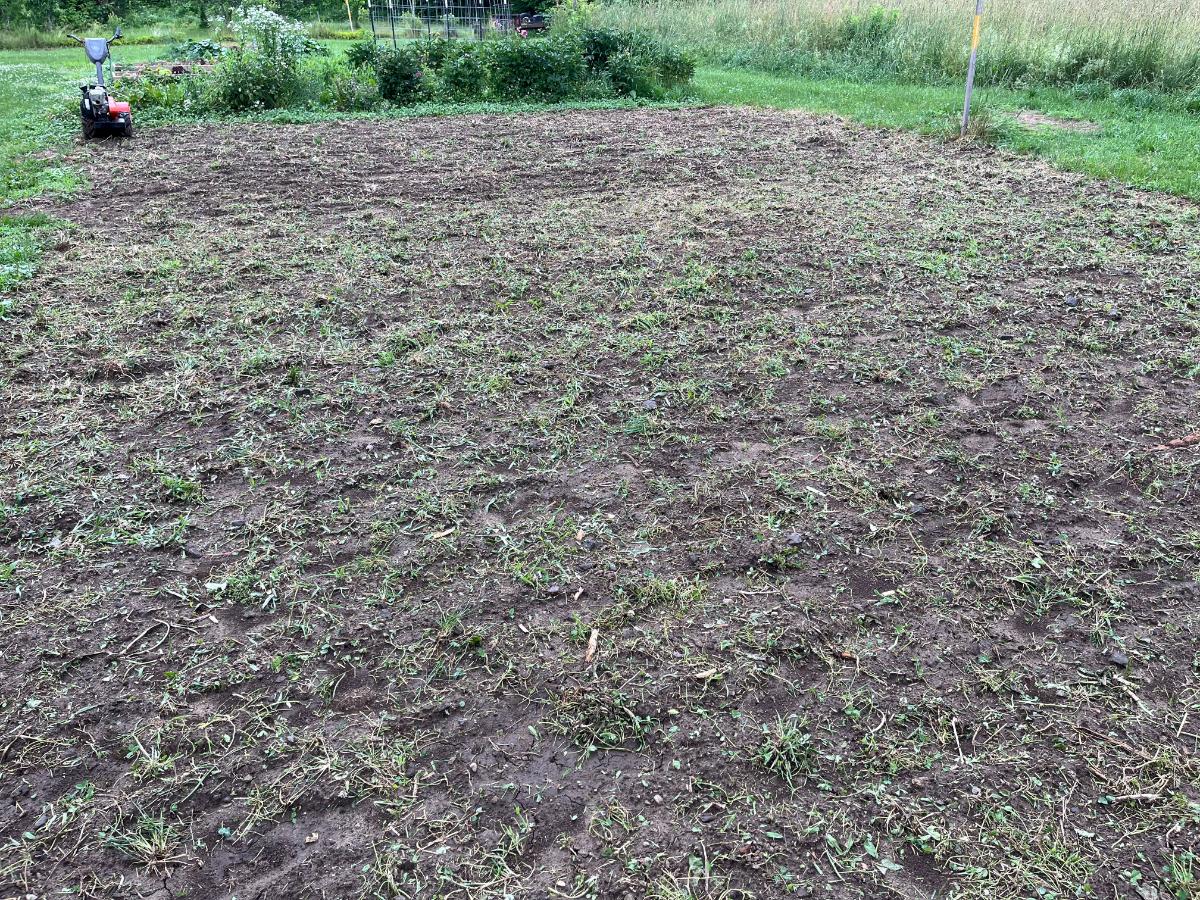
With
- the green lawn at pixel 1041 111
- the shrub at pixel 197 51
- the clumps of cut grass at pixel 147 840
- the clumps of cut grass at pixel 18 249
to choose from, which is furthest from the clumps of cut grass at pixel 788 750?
the shrub at pixel 197 51

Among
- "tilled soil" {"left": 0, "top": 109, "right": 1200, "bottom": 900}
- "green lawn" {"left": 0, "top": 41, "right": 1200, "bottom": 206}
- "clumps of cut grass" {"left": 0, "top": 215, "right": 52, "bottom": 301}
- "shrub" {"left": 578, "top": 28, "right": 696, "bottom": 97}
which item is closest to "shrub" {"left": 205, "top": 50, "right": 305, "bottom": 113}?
"green lawn" {"left": 0, "top": 41, "right": 1200, "bottom": 206}

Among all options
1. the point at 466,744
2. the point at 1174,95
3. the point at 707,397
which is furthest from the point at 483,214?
the point at 1174,95

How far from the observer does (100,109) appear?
8539 millimetres

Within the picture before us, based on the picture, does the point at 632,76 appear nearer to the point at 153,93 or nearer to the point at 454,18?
the point at 153,93

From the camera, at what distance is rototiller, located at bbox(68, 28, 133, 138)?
27.5 ft

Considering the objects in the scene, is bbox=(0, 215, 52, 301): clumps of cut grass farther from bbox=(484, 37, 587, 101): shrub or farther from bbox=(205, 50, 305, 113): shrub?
bbox=(484, 37, 587, 101): shrub

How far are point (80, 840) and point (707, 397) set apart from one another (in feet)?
8.81

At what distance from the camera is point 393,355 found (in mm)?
4070

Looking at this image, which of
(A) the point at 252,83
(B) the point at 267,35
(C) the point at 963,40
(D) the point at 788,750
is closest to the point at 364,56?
(B) the point at 267,35

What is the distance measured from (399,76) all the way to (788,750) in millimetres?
11371

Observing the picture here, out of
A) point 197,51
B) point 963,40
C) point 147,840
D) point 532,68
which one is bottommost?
point 147,840

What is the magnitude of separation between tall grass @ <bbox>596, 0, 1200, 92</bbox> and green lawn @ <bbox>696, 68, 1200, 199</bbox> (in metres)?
0.65

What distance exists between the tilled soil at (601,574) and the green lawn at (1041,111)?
240 centimetres

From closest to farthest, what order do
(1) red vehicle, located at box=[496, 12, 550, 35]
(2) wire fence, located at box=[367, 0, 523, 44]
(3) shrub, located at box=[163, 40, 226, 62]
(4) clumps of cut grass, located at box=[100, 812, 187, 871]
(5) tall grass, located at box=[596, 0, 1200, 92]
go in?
(4) clumps of cut grass, located at box=[100, 812, 187, 871] < (5) tall grass, located at box=[596, 0, 1200, 92] < (3) shrub, located at box=[163, 40, 226, 62] < (2) wire fence, located at box=[367, 0, 523, 44] < (1) red vehicle, located at box=[496, 12, 550, 35]
